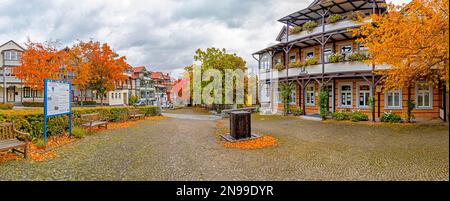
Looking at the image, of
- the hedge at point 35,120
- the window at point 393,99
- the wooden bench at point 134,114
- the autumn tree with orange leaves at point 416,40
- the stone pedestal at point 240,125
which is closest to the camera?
the autumn tree with orange leaves at point 416,40

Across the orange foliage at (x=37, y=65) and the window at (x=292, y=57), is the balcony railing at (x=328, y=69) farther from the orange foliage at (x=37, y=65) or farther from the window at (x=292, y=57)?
the orange foliage at (x=37, y=65)

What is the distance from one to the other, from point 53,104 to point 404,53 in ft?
41.8

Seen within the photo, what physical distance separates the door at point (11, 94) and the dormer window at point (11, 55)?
5.10 metres

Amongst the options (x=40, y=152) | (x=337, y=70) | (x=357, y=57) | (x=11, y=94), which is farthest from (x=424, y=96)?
(x=11, y=94)

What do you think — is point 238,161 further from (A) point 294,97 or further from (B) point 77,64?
(B) point 77,64

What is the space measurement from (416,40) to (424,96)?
12210 millimetres

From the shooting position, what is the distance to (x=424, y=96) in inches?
674

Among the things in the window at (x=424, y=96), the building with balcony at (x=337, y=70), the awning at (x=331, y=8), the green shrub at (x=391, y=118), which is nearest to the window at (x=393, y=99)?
the building with balcony at (x=337, y=70)

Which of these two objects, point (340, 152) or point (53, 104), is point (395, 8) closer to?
point (340, 152)

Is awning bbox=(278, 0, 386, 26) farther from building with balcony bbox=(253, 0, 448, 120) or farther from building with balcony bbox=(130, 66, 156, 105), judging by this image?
building with balcony bbox=(130, 66, 156, 105)

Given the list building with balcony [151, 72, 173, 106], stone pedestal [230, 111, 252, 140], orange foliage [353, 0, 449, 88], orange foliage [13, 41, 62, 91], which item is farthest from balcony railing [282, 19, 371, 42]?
building with balcony [151, 72, 173, 106]

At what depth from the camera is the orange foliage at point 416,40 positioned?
283 inches

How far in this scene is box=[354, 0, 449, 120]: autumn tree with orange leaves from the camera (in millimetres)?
7188
